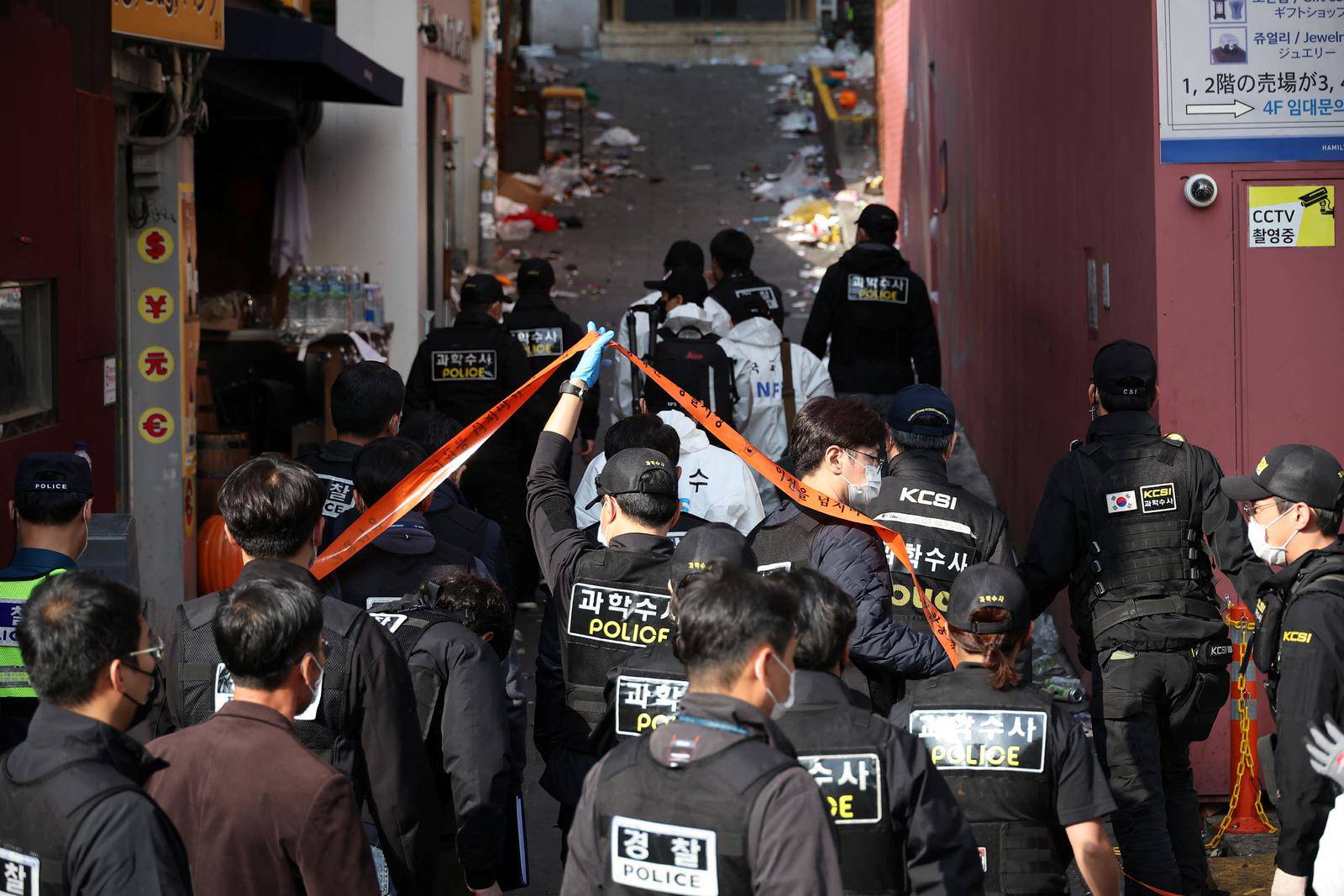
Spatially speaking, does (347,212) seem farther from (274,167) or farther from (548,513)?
(548,513)

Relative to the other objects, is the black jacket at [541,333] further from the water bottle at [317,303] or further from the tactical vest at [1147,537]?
the tactical vest at [1147,537]

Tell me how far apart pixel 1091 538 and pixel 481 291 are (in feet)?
14.3

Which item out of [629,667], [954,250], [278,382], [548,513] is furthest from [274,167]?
[629,667]

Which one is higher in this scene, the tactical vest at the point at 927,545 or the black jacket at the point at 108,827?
the tactical vest at the point at 927,545

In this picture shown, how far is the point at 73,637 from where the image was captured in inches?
119

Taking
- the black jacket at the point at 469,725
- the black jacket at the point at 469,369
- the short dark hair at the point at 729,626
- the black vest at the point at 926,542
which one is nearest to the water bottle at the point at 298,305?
the black jacket at the point at 469,369

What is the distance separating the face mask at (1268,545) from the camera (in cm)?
453

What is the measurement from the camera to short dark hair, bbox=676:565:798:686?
2.92 m

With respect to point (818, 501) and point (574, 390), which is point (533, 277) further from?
point (818, 501)

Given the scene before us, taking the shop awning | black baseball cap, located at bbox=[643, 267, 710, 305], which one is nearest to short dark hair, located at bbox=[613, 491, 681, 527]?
black baseball cap, located at bbox=[643, 267, 710, 305]

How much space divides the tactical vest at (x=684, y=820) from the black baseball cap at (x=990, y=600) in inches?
47.5

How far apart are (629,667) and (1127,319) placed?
3.91 m

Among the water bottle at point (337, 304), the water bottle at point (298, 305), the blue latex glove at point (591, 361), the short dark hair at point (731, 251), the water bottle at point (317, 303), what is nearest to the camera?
the blue latex glove at point (591, 361)

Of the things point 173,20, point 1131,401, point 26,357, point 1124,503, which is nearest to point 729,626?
point 1124,503
